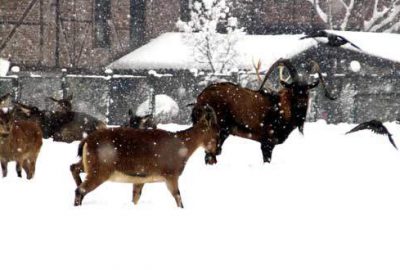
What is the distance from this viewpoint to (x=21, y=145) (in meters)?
9.09

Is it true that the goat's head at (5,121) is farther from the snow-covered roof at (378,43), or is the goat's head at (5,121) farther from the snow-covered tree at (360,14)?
the snow-covered tree at (360,14)

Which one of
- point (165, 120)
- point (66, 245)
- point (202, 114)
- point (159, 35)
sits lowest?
point (165, 120)

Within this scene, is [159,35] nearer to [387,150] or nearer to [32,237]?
[387,150]

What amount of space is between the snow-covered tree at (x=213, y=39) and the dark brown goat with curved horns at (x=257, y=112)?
16.1 meters

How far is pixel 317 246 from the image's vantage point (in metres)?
5.25

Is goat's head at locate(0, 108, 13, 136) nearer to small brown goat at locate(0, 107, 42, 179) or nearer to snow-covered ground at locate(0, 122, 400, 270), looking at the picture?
small brown goat at locate(0, 107, 42, 179)

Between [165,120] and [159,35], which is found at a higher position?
[159,35]

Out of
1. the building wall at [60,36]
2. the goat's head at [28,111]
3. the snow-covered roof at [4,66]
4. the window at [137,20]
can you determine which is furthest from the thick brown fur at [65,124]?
the window at [137,20]

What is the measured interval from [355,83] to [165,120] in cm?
788

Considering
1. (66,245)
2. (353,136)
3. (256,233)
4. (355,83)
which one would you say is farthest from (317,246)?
(355,83)

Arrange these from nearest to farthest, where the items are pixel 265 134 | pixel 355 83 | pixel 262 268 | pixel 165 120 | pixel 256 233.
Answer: pixel 262 268, pixel 256 233, pixel 265 134, pixel 165 120, pixel 355 83

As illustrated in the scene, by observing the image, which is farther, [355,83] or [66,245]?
[355,83]

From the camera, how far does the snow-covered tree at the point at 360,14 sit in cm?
3347

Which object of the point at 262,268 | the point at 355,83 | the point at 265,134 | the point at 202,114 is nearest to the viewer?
A: the point at 262,268
